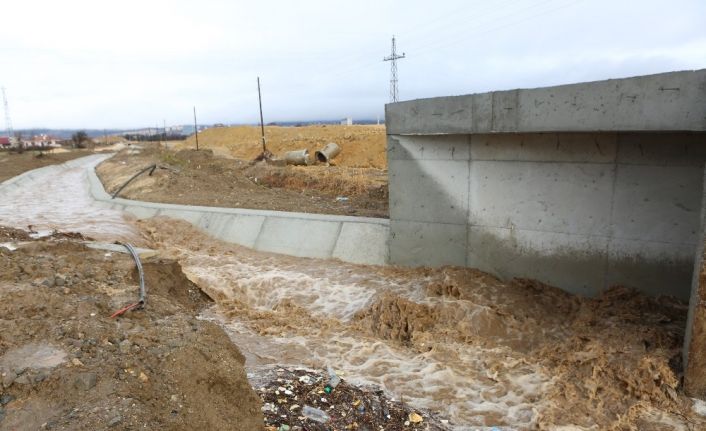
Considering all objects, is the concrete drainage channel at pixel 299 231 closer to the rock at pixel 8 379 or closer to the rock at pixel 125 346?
the rock at pixel 125 346

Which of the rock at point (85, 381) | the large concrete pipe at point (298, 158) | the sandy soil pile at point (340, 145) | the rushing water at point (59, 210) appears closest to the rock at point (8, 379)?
the rock at point (85, 381)

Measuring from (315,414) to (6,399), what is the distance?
8.84 ft

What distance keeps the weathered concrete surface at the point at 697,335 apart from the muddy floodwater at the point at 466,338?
0.18 meters

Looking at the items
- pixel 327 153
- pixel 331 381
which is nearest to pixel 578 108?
pixel 331 381

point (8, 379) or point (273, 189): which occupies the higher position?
point (8, 379)

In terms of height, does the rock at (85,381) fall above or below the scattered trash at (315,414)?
above

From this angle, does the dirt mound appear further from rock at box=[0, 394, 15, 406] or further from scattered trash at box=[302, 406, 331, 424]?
scattered trash at box=[302, 406, 331, 424]

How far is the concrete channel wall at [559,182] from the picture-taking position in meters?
6.56

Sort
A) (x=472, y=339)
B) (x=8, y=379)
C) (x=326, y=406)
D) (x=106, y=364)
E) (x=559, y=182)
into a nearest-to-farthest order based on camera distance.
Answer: (x=8, y=379), (x=106, y=364), (x=326, y=406), (x=472, y=339), (x=559, y=182)

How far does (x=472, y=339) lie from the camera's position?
23.8ft

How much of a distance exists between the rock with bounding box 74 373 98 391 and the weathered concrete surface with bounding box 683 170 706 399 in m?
6.14

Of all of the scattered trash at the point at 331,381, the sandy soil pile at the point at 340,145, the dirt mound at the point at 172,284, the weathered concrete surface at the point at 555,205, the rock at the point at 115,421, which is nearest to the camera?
the rock at the point at 115,421

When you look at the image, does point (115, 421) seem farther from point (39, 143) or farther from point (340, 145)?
point (39, 143)

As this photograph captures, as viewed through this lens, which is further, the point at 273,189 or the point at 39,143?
the point at 39,143
